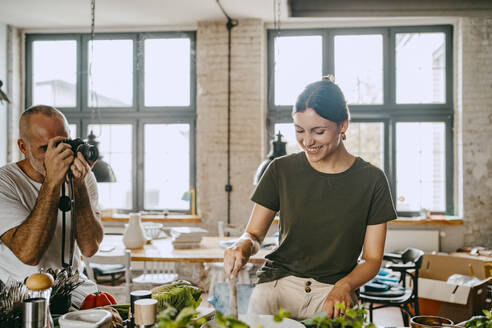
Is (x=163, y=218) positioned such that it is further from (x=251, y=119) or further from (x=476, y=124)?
(x=476, y=124)

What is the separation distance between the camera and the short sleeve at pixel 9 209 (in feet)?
5.55

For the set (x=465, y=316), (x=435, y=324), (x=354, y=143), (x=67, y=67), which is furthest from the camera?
(x=67, y=67)

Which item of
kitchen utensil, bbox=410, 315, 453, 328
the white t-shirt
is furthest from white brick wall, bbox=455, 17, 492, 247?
the white t-shirt

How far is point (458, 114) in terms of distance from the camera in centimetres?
532

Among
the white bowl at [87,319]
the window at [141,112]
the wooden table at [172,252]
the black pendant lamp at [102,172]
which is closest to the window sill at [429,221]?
the wooden table at [172,252]

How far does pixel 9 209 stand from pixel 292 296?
1.12m

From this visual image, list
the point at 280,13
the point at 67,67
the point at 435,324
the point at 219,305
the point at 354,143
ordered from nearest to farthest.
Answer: the point at 435,324 → the point at 219,305 → the point at 280,13 → the point at 354,143 → the point at 67,67

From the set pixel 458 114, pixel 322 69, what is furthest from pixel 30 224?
pixel 458 114

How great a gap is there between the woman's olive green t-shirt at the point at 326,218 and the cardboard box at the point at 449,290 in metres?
1.94

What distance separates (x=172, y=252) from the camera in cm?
378

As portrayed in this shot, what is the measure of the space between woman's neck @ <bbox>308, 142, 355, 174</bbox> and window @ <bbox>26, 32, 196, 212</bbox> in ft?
13.7

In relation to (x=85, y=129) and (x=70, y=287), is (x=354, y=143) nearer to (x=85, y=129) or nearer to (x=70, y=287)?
(x=85, y=129)

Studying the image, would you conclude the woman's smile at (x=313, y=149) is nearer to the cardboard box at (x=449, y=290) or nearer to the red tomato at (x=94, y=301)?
the red tomato at (x=94, y=301)

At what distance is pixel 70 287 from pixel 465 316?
3.05 metres
